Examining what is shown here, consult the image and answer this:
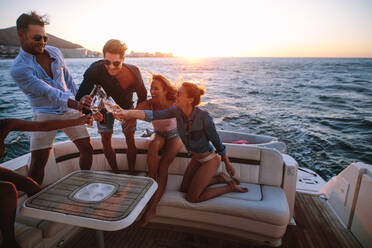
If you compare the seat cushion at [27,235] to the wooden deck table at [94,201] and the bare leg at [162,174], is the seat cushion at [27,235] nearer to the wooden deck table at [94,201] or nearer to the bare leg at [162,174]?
the wooden deck table at [94,201]

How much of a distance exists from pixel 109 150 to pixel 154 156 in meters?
0.64

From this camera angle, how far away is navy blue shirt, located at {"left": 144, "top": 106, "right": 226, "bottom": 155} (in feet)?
6.94

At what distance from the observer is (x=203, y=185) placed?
217cm

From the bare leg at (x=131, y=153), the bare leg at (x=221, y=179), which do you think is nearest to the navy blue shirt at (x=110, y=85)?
the bare leg at (x=131, y=153)

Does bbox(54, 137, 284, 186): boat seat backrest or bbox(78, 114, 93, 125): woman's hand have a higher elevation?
bbox(78, 114, 93, 125): woman's hand

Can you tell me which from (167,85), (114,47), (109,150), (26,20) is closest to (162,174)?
(109,150)

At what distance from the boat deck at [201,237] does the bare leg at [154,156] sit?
0.58 meters

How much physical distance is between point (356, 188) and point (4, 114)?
1635 cm

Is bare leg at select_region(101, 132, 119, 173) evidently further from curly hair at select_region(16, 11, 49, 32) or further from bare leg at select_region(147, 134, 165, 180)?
curly hair at select_region(16, 11, 49, 32)

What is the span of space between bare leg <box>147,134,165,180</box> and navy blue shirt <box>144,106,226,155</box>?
42cm

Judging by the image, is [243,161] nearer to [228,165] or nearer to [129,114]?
[228,165]

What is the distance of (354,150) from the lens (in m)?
8.10

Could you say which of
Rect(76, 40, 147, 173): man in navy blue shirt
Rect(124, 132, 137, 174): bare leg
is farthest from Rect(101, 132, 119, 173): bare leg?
Rect(124, 132, 137, 174): bare leg

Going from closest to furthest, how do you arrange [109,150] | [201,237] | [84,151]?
[201,237], [84,151], [109,150]
